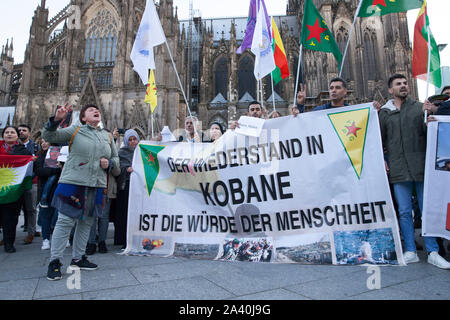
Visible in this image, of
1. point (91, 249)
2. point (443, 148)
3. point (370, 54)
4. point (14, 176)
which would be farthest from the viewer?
point (370, 54)

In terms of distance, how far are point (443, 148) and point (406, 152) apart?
1.15 feet

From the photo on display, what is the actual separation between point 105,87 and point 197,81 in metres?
11.5

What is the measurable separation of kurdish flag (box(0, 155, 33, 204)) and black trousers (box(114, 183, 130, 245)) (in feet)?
5.11

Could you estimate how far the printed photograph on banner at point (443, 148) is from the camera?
315cm

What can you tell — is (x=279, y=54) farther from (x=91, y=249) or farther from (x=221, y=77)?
(x=221, y=77)

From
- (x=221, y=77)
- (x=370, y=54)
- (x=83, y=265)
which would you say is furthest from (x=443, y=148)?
(x=221, y=77)

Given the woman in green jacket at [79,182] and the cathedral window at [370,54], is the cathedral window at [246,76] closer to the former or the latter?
the cathedral window at [370,54]

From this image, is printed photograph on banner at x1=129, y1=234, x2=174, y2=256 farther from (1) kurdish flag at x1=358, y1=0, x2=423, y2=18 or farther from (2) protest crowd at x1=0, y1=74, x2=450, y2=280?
(1) kurdish flag at x1=358, y1=0, x2=423, y2=18

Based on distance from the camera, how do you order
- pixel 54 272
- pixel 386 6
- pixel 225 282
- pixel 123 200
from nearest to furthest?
1. pixel 225 282
2. pixel 54 272
3. pixel 386 6
4. pixel 123 200

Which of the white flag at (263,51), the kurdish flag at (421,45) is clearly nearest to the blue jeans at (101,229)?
the white flag at (263,51)

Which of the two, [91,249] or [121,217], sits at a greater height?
Answer: [121,217]


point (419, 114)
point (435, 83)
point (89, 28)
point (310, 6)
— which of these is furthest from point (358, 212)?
point (89, 28)

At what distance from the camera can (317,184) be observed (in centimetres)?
339

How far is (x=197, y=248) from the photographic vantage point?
143 inches
